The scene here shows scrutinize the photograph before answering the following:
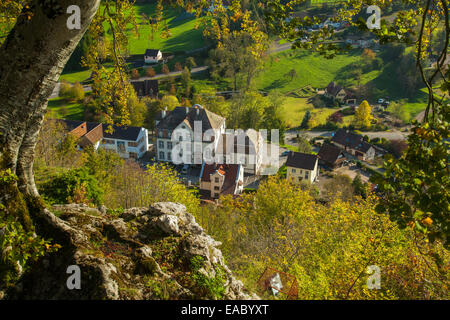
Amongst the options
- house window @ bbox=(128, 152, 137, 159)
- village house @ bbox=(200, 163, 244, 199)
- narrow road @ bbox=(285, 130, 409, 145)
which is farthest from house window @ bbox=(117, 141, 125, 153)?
narrow road @ bbox=(285, 130, 409, 145)

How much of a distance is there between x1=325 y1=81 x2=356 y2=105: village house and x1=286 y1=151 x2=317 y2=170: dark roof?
3815cm

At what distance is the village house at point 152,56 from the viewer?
282 feet

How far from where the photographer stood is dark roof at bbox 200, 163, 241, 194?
116 ft

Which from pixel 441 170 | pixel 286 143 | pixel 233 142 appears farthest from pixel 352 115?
pixel 441 170

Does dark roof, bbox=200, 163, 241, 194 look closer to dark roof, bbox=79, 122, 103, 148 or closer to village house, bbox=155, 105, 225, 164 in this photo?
village house, bbox=155, 105, 225, 164

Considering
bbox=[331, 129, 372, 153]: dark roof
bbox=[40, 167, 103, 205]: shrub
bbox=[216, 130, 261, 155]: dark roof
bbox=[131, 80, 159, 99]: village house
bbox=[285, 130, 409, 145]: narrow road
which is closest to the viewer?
bbox=[40, 167, 103, 205]: shrub

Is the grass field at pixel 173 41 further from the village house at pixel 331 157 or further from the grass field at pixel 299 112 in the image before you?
the village house at pixel 331 157

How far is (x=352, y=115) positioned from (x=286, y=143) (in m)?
20.4

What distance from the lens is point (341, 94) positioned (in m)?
75.2

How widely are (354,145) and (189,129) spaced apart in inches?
1070

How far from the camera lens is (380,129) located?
63312mm

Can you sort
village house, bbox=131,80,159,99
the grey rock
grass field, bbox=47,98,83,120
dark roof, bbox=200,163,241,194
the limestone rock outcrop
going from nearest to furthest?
the limestone rock outcrop, the grey rock, dark roof, bbox=200,163,241,194, grass field, bbox=47,98,83,120, village house, bbox=131,80,159,99

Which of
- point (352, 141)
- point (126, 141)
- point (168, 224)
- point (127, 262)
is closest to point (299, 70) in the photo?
point (352, 141)
